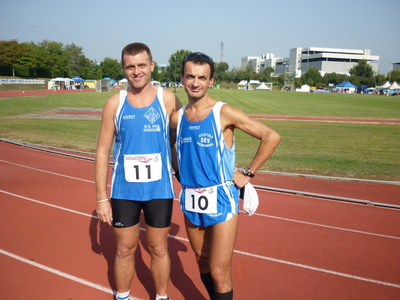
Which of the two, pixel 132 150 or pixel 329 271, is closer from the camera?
pixel 132 150

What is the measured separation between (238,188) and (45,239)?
10.8 feet

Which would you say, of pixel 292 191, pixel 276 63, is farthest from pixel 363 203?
pixel 276 63

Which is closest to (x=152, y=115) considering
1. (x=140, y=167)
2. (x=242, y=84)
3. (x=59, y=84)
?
(x=140, y=167)

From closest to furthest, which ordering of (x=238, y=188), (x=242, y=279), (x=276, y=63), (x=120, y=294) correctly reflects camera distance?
(x=238, y=188), (x=120, y=294), (x=242, y=279), (x=276, y=63)

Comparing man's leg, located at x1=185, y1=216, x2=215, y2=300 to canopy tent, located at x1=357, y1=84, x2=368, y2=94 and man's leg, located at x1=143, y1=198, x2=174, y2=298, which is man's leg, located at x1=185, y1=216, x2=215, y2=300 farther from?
canopy tent, located at x1=357, y1=84, x2=368, y2=94

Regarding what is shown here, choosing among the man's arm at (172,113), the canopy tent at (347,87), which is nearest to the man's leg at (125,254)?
the man's arm at (172,113)

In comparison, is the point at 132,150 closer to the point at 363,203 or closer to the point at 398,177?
the point at 363,203

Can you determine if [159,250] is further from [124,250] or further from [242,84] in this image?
[242,84]

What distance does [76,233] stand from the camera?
497 cm

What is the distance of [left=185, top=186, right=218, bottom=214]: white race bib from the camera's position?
8.71ft

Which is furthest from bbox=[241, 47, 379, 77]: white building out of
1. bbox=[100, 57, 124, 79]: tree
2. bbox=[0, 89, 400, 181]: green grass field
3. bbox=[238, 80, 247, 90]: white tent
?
bbox=[0, 89, 400, 181]: green grass field

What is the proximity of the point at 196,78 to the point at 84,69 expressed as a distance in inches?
3861

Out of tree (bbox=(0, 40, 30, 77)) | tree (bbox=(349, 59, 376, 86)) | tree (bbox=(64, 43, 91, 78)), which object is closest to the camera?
tree (bbox=(0, 40, 30, 77))

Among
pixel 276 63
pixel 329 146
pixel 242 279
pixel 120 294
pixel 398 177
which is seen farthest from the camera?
pixel 276 63
